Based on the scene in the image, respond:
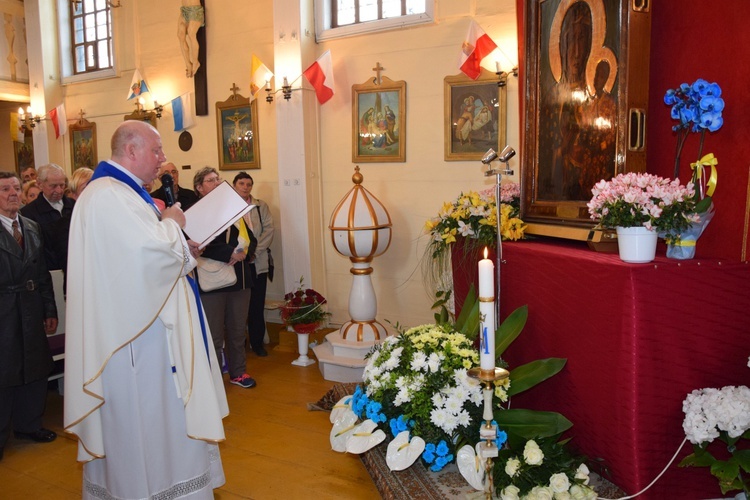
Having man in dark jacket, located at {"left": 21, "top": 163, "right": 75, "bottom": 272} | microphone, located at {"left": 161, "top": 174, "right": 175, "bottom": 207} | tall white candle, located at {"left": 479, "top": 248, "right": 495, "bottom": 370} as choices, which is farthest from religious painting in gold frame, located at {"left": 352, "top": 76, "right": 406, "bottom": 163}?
tall white candle, located at {"left": 479, "top": 248, "right": 495, "bottom": 370}

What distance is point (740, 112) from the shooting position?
2.49 meters

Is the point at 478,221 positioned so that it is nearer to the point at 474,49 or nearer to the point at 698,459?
the point at 698,459

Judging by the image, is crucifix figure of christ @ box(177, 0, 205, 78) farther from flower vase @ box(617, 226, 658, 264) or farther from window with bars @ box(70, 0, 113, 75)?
flower vase @ box(617, 226, 658, 264)

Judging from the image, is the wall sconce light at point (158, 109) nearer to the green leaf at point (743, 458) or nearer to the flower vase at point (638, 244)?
the flower vase at point (638, 244)

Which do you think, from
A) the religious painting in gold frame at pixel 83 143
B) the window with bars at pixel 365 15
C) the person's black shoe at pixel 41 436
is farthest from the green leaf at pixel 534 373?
the religious painting in gold frame at pixel 83 143

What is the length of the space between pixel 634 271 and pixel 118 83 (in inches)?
347

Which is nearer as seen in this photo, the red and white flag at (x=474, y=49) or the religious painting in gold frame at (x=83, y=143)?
the red and white flag at (x=474, y=49)

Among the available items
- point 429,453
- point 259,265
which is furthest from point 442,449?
point 259,265

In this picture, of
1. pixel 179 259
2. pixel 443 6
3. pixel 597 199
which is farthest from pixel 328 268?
pixel 597 199

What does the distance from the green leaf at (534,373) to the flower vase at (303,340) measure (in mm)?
3201

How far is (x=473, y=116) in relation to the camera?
6.14m

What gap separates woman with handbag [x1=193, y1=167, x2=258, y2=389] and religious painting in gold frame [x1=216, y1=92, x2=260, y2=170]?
2.47 m

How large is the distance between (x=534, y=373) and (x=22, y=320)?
338cm

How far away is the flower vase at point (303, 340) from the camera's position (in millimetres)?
5871
